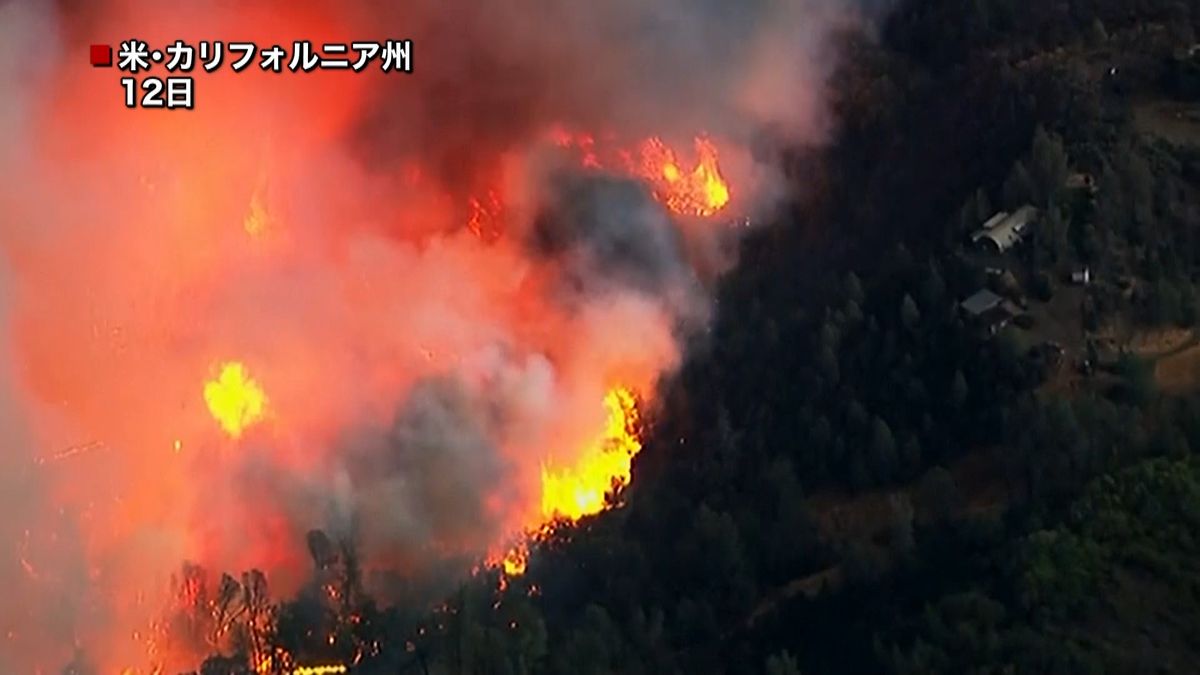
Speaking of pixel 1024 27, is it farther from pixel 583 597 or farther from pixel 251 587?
pixel 251 587

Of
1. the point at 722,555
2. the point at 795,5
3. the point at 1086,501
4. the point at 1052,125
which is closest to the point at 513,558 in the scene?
the point at 722,555

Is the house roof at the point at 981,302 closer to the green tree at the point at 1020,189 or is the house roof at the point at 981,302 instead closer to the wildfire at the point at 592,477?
the green tree at the point at 1020,189

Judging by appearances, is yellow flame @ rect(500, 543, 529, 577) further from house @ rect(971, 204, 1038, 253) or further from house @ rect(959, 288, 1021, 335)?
house @ rect(971, 204, 1038, 253)

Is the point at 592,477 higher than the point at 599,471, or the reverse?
the point at 599,471

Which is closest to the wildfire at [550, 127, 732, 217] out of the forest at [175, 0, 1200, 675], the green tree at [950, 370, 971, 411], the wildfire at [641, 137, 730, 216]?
the wildfire at [641, 137, 730, 216]

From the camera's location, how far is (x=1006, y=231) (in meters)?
63.3

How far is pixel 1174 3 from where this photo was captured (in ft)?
246

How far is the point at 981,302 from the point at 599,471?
47.1ft

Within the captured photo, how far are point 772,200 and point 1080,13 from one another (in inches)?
641

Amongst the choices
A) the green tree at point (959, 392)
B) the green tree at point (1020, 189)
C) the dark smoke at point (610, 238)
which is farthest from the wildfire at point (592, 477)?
the green tree at point (1020, 189)

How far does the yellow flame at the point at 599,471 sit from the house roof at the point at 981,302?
39.2 ft

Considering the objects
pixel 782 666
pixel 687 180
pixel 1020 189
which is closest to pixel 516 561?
pixel 782 666

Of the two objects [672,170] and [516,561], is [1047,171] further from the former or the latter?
[516,561]

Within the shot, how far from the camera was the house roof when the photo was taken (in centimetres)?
6078
